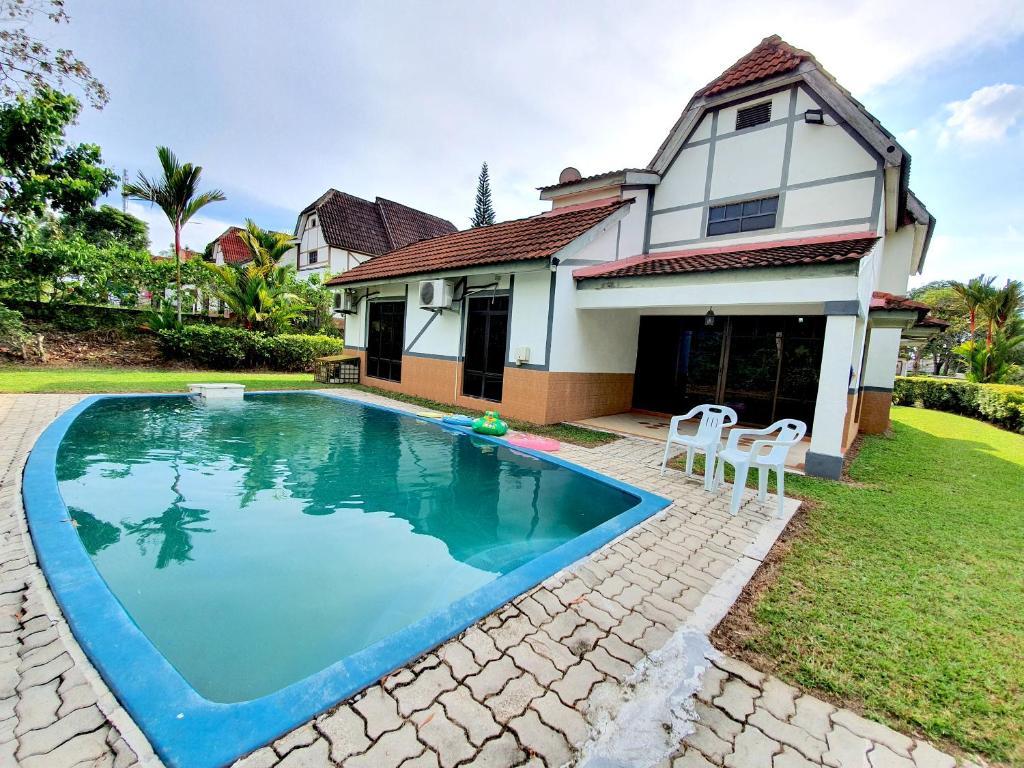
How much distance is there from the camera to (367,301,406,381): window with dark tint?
13828mm

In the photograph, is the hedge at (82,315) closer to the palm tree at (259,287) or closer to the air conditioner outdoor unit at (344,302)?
the palm tree at (259,287)

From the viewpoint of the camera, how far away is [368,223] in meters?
29.6

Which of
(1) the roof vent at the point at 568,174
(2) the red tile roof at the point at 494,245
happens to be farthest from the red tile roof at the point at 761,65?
(1) the roof vent at the point at 568,174

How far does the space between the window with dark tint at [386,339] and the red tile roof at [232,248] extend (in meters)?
26.8

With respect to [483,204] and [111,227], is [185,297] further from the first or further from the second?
[483,204]

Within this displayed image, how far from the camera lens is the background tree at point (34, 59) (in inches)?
362

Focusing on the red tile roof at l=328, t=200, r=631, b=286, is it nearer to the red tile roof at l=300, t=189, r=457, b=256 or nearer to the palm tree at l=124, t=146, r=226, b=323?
the palm tree at l=124, t=146, r=226, b=323

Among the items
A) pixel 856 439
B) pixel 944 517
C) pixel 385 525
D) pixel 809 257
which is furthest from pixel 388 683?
pixel 856 439

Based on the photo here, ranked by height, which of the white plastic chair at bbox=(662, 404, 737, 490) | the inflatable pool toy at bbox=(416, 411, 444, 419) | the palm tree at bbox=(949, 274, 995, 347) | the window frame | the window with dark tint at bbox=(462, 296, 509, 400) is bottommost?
the inflatable pool toy at bbox=(416, 411, 444, 419)

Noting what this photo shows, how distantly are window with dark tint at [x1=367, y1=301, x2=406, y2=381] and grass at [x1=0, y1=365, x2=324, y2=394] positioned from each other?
6.69 ft

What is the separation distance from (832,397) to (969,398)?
55.6 feet

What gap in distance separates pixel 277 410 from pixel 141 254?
44.7 ft

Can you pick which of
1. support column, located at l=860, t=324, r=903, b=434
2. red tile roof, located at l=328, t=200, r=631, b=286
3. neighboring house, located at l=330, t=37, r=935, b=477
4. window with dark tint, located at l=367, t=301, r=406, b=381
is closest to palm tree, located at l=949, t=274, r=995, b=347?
neighboring house, located at l=330, t=37, r=935, b=477

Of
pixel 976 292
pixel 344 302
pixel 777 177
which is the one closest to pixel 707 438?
pixel 777 177
